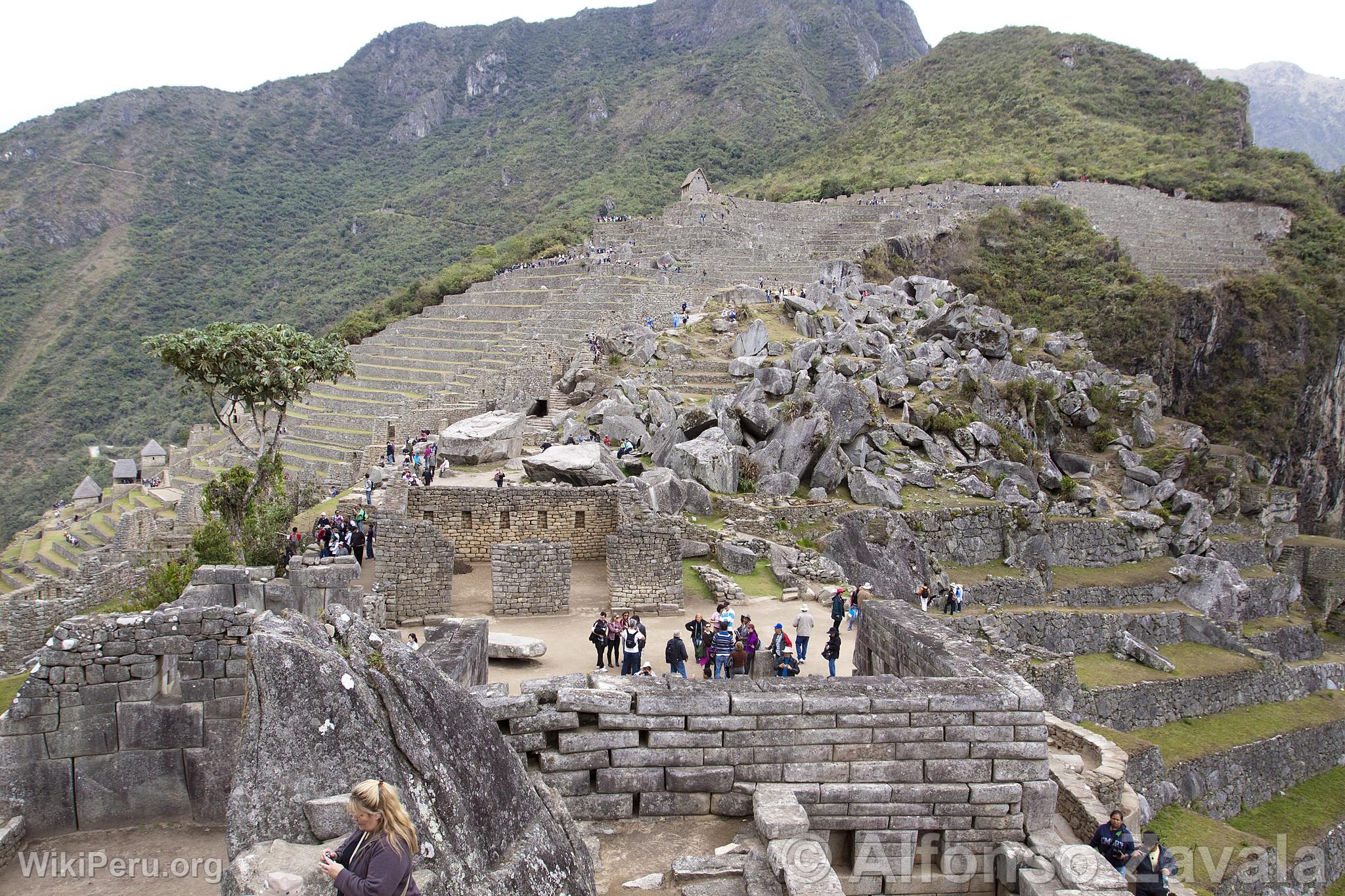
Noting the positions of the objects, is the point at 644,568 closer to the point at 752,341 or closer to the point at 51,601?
the point at 51,601

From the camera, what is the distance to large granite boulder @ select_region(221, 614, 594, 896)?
367cm

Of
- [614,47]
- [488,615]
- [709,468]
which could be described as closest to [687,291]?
[709,468]

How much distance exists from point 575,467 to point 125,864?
10.6 metres

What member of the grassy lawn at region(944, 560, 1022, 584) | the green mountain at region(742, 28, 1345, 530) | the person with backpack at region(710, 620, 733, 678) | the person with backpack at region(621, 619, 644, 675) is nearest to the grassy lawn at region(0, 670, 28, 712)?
the person with backpack at region(621, 619, 644, 675)

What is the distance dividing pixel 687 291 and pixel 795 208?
67.3 ft

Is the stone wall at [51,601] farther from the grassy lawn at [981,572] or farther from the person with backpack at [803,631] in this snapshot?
the grassy lawn at [981,572]

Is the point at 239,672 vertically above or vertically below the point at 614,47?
below

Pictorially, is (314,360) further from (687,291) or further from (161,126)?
(161,126)

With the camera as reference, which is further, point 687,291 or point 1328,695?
point 687,291

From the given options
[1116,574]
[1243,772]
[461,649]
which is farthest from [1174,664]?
[461,649]

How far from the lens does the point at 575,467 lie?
15531 millimetres

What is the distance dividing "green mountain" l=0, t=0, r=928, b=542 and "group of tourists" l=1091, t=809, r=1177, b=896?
57.0 m

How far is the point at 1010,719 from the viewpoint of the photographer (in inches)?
214

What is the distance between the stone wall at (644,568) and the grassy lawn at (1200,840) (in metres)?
8.41
